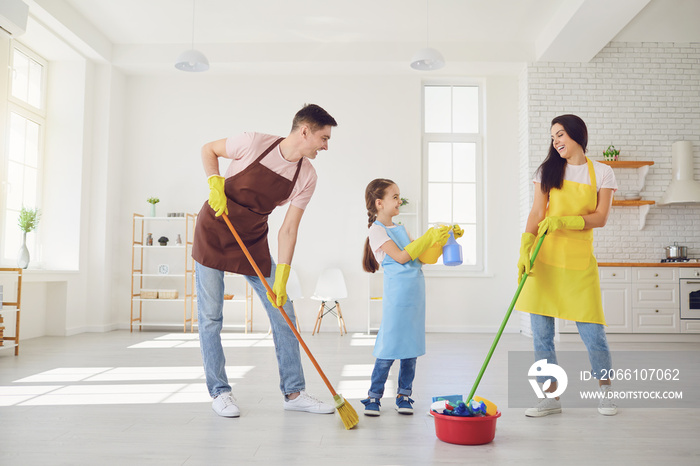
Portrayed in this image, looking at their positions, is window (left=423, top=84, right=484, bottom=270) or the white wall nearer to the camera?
the white wall

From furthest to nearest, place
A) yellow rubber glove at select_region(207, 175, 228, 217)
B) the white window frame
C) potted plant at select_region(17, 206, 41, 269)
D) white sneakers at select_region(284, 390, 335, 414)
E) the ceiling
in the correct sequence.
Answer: the white window frame, the ceiling, potted plant at select_region(17, 206, 41, 269), white sneakers at select_region(284, 390, 335, 414), yellow rubber glove at select_region(207, 175, 228, 217)

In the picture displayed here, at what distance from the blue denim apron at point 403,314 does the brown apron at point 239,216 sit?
63 centimetres

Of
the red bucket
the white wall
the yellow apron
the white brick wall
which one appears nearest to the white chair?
the white wall

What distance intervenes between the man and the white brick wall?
403 cm

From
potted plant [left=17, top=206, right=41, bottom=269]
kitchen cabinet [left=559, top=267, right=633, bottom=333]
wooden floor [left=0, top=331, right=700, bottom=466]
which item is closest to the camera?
wooden floor [left=0, top=331, right=700, bottom=466]

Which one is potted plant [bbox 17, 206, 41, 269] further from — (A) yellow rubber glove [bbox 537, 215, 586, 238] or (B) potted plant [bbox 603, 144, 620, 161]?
(B) potted plant [bbox 603, 144, 620, 161]

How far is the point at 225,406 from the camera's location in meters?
2.37

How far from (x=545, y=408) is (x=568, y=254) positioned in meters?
0.70

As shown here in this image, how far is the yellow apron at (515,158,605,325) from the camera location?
2396 millimetres

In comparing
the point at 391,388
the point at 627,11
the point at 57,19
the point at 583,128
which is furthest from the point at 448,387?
the point at 57,19

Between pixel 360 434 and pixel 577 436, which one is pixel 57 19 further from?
pixel 577 436

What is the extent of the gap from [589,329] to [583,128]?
92 centimetres

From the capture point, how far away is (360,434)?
211 centimetres

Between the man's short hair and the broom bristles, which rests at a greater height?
the man's short hair
